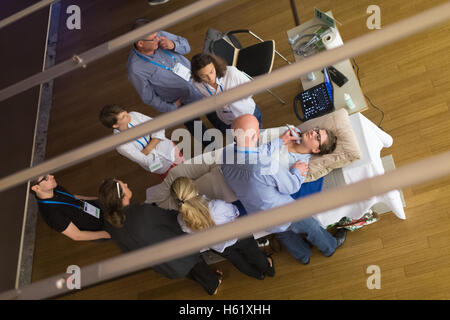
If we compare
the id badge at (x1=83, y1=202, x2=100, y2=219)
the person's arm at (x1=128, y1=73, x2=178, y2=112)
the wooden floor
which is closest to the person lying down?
the id badge at (x1=83, y1=202, x2=100, y2=219)

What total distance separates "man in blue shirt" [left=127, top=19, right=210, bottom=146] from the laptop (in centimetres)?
104

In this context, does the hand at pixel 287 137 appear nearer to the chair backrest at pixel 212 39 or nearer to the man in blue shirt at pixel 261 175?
the man in blue shirt at pixel 261 175

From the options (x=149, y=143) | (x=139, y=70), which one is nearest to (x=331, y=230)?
(x=149, y=143)

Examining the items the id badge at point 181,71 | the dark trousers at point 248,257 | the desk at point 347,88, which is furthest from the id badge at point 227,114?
the dark trousers at point 248,257

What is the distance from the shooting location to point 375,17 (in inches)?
165

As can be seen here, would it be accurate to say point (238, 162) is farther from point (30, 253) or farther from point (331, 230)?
point (30, 253)

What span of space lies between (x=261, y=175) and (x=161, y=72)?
1.48m

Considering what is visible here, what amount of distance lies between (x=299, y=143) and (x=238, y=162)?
2.80 feet

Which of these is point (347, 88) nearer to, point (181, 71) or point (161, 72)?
point (181, 71)

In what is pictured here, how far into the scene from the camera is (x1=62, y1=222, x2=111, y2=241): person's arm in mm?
2835

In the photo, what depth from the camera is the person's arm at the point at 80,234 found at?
2.83m

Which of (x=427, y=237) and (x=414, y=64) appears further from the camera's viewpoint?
(x=414, y=64)

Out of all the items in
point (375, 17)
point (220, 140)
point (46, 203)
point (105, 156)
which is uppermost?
point (375, 17)

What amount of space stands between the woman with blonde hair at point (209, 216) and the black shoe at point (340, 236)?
69cm
